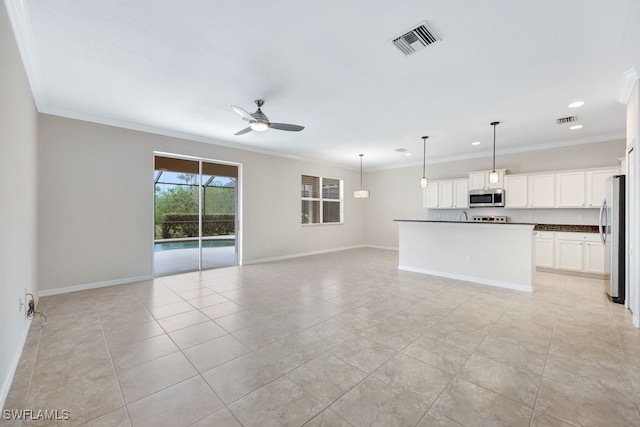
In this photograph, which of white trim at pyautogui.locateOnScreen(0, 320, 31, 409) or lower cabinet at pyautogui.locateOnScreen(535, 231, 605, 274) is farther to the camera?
lower cabinet at pyautogui.locateOnScreen(535, 231, 605, 274)

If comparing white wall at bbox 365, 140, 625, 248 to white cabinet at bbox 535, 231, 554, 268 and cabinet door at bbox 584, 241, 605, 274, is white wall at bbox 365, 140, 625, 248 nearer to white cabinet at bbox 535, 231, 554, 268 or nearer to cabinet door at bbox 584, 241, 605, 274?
white cabinet at bbox 535, 231, 554, 268

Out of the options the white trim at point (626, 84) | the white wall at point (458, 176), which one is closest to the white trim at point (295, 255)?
the white wall at point (458, 176)

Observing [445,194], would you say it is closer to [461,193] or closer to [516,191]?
[461,193]

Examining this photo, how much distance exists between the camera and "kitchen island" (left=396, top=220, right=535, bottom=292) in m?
4.39

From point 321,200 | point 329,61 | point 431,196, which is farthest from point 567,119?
point 321,200

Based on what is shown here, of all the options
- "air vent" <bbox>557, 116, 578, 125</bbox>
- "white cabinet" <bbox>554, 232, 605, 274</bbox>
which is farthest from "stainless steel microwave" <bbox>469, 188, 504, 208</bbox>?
"air vent" <bbox>557, 116, 578, 125</bbox>

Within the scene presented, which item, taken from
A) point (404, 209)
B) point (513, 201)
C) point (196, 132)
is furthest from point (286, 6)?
point (404, 209)

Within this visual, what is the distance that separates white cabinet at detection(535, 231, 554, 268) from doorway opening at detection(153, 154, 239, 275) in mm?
6793

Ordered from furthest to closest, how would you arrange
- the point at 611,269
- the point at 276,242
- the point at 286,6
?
1. the point at 276,242
2. the point at 611,269
3. the point at 286,6

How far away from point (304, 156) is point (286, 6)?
219 inches

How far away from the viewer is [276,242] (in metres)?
7.14

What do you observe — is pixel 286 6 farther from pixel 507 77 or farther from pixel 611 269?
pixel 611 269

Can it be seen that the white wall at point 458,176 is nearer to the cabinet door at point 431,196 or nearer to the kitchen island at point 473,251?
the cabinet door at point 431,196

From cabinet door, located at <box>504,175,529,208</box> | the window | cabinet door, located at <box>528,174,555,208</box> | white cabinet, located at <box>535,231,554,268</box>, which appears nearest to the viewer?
white cabinet, located at <box>535,231,554,268</box>
